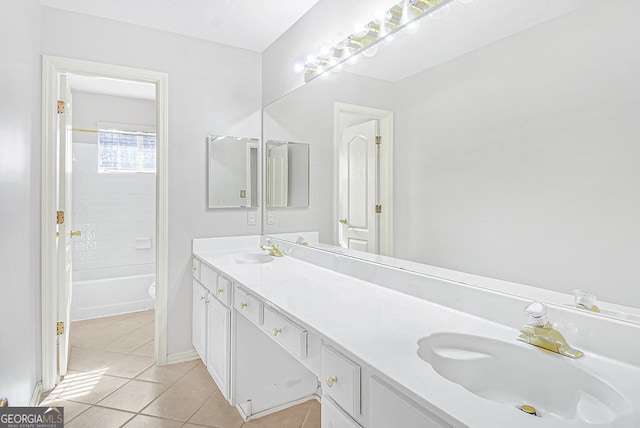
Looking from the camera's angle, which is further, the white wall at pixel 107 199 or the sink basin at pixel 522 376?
the white wall at pixel 107 199

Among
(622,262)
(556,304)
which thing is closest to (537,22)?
(622,262)

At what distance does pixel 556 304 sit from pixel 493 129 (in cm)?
58

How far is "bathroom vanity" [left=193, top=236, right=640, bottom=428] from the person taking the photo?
2.56 ft

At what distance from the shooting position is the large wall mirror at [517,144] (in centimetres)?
93

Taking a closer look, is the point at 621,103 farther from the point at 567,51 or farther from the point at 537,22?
the point at 537,22

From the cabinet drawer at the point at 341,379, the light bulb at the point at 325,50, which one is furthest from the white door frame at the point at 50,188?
the cabinet drawer at the point at 341,379

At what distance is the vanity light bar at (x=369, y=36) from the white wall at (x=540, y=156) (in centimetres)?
29

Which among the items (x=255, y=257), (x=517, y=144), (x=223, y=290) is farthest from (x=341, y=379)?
(x=255, y=257)

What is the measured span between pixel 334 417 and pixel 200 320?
168cm

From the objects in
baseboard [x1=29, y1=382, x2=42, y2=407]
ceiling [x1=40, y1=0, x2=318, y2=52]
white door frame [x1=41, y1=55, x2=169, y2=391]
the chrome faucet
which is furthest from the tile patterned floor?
ceiling [x1=40, y1=0, x2=318, y2=52]

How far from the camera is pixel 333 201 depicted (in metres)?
2.09

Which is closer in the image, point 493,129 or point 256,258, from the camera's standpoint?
point 493,129

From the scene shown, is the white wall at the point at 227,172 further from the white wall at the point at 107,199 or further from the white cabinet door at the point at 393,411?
the white cabinet door at the point at 393,411

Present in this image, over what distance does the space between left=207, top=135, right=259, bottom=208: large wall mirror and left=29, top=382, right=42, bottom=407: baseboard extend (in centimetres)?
151
